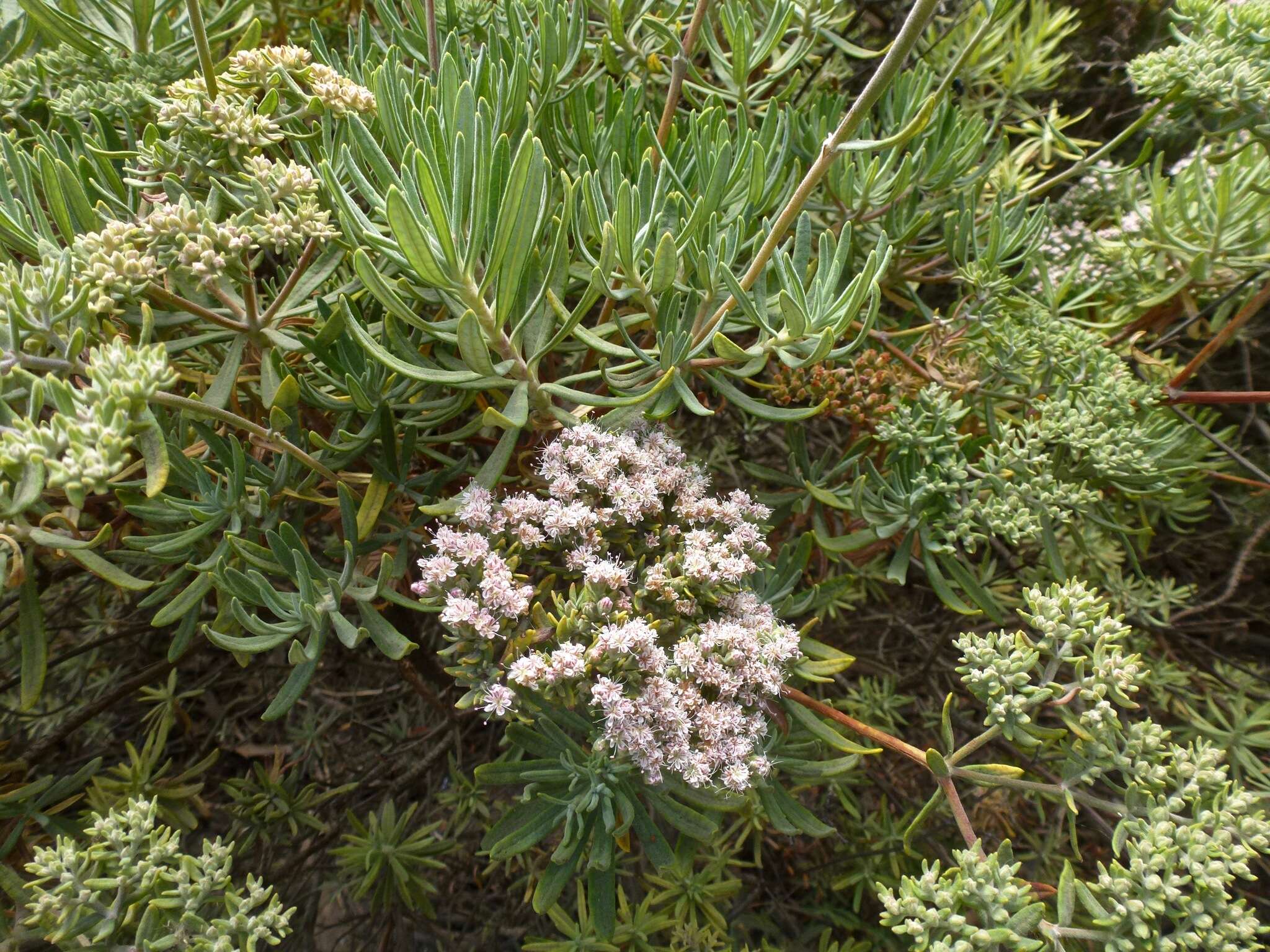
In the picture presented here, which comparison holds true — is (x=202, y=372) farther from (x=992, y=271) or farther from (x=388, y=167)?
(x=992, y=271)

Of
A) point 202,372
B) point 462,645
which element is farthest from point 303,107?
point 462,645

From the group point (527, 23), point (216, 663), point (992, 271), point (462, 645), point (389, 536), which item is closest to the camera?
point (462, 645)

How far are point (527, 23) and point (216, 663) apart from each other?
2.49 metres

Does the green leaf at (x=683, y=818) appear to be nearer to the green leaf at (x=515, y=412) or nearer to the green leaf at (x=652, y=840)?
the green leaf at (x=652, y=840)

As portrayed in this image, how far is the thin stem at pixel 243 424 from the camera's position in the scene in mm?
1260

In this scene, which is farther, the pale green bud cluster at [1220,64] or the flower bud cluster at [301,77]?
the pale green bud cluster at [1220,64]

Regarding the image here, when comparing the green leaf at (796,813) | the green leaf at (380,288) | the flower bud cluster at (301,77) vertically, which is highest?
the flower bud cluster at (301,77)

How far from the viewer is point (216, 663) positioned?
116 inches

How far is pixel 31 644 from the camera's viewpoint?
A: 154 cm

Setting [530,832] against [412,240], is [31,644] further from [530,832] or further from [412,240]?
[412,240]

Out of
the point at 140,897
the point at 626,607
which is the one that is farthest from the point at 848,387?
the point at 140,897

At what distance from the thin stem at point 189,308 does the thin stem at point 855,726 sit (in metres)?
1.30

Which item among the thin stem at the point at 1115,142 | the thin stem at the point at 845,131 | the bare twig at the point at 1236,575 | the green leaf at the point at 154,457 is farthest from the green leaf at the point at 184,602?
the bare twig at the point at 1236,575

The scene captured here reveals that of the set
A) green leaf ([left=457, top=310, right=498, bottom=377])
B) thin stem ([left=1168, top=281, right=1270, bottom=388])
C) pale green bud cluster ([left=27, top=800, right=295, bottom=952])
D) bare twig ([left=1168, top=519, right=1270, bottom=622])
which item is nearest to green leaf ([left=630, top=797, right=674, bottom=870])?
pale green bud cluster ([left=27, top=800, right=295, bottom=952])
